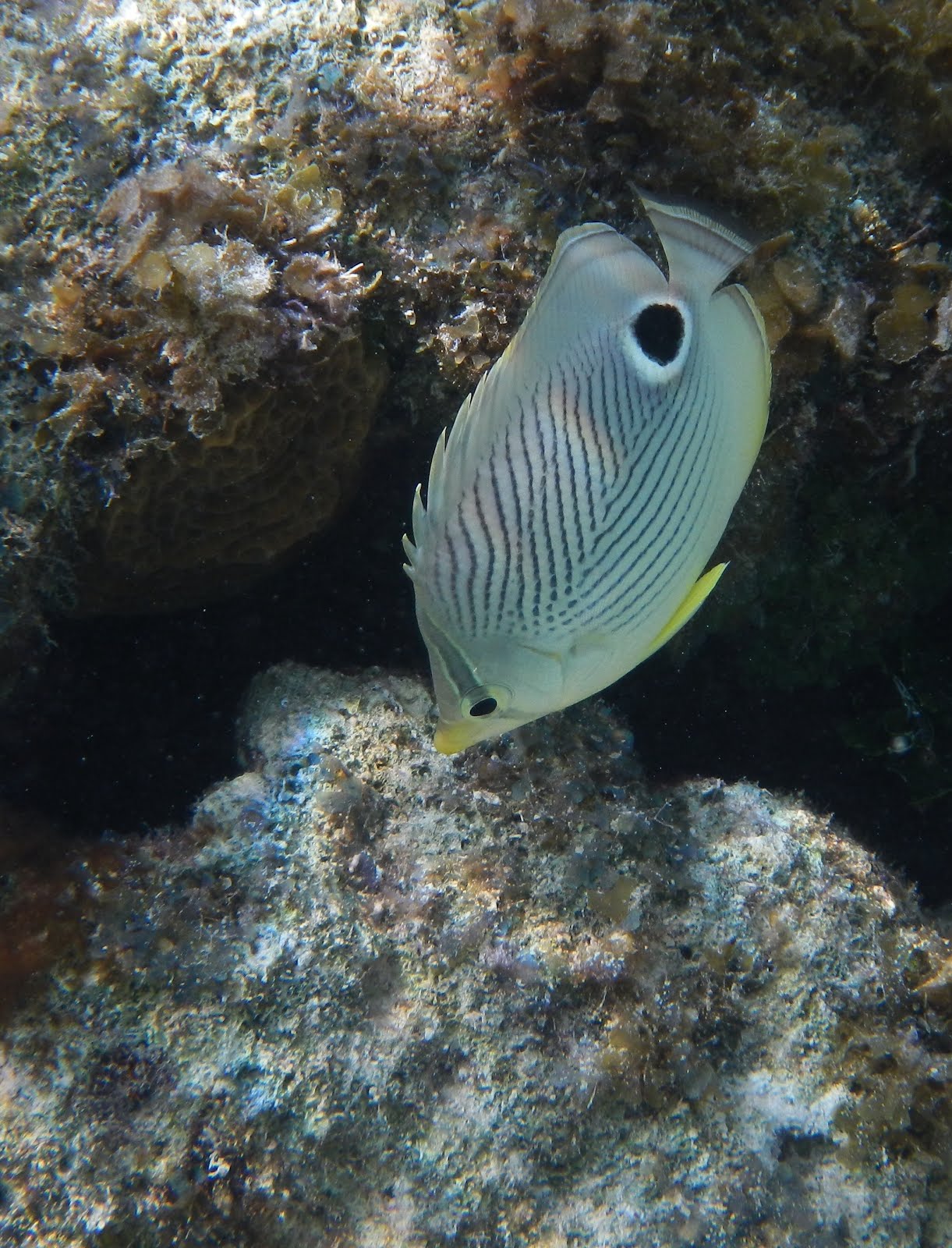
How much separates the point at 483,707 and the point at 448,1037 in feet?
4.23

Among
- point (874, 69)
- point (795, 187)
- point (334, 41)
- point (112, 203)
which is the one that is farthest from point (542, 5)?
point (112, 203)

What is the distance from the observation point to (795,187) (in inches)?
86.4

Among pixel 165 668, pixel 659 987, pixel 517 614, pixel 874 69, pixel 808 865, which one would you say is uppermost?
pixel 874 69

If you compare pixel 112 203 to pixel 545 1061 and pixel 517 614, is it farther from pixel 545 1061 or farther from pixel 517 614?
pixel 545 1061

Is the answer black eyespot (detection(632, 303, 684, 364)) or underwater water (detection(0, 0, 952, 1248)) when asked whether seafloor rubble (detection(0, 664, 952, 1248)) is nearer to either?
underwater water (detection(0, 0, 952, 1248))

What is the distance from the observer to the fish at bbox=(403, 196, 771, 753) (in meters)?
1.52

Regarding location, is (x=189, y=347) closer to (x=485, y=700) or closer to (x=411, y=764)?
(x=485, y=700)

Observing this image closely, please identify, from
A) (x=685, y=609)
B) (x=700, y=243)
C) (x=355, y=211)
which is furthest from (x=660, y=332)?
(x=355, y=211)

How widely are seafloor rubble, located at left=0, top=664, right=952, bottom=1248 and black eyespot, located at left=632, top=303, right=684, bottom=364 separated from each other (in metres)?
1.64

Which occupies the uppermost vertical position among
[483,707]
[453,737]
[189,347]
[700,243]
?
[700,243]

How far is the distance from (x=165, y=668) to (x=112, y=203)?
1869 mm

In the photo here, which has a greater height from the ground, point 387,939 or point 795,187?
point 795,187

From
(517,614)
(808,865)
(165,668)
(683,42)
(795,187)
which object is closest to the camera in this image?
(517,614)

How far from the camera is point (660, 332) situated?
61.1 inches
